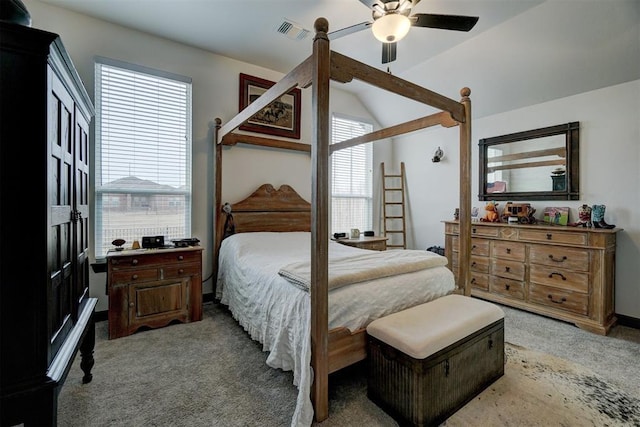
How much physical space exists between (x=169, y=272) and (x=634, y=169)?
4.77 meters

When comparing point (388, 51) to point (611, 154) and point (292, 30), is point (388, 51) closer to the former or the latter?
point (292, 30)

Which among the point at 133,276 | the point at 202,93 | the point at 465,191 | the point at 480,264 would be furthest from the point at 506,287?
the point at 202,93

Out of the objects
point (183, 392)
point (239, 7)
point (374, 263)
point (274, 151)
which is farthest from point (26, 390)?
point (274, 151)

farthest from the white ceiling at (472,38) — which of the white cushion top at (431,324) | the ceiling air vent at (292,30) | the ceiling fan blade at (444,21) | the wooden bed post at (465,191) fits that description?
the white cushion top at (431,324)

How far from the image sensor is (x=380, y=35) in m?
2.00

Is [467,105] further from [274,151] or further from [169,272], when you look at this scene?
[169,272]

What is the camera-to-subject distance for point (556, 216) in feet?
10.7

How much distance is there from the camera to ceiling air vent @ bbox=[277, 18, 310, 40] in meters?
2.81

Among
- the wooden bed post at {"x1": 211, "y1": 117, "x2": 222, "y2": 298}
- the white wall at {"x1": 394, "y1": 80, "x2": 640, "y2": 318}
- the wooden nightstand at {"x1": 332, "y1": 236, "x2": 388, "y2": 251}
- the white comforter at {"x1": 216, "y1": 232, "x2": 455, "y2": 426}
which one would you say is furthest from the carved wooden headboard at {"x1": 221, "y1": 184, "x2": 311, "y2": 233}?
the white wall at {"x1": 394, "y1": 80, "x2": 640, "y2": 318}

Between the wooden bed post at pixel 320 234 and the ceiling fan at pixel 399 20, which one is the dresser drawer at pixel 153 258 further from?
the ceiling fan at pixel 399 20

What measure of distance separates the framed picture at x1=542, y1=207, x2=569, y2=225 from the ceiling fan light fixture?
→ 112 inches

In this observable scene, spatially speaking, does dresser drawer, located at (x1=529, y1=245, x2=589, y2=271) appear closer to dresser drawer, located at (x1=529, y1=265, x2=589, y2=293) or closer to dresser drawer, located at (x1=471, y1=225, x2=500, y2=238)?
dresser drawer, located at (x1=529, y1=265, x2=589, y2=293)

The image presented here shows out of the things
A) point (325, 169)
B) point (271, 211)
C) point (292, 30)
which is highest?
point (292, 30)

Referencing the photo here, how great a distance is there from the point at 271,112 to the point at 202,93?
899 millimetres
